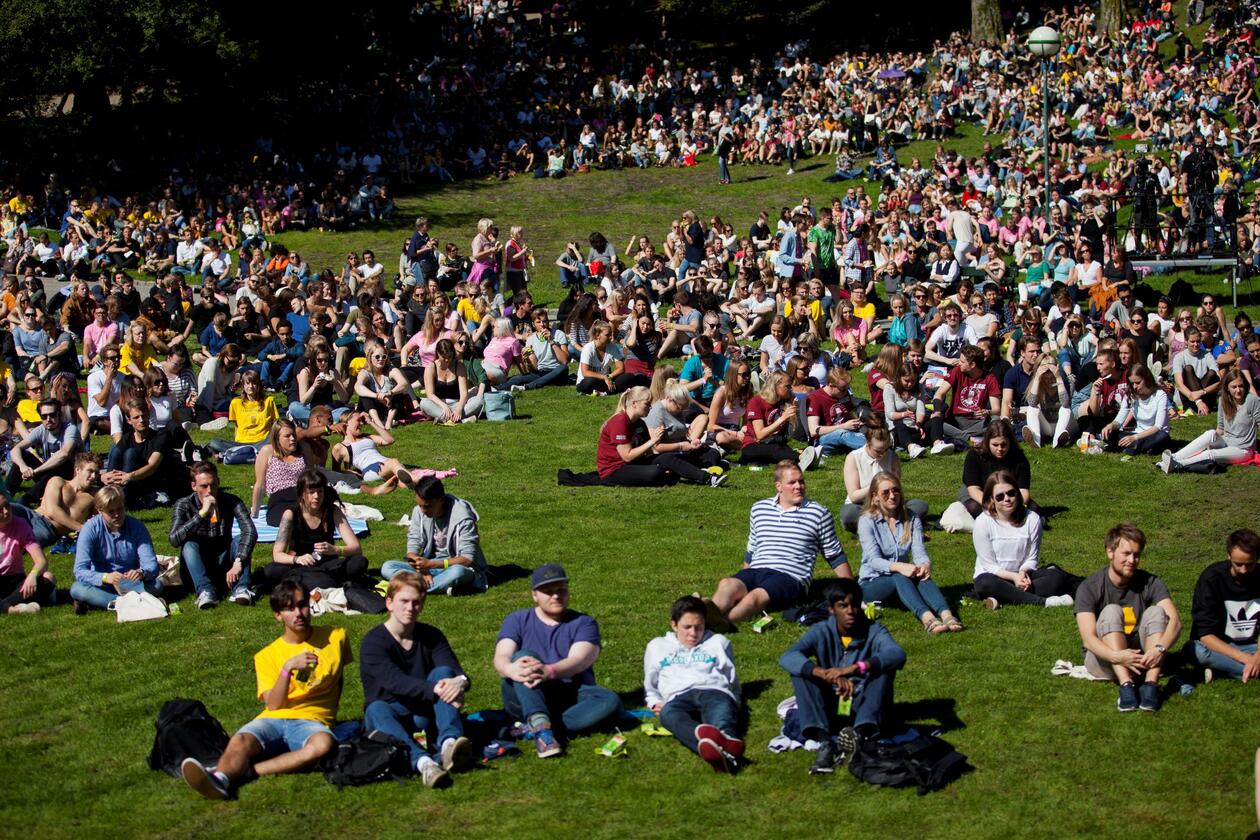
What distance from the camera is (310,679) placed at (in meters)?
8.81

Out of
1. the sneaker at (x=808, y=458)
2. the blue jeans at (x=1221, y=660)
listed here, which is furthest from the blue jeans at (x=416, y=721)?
the sneaker at (x=808, y=458)

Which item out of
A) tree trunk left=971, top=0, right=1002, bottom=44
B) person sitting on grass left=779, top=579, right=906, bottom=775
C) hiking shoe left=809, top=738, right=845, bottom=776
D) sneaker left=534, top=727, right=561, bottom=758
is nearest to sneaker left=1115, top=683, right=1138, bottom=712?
person sitting on grass left=779, top=579, right=906, bottom=775

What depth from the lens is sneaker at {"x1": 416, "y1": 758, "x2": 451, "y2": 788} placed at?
825 cm

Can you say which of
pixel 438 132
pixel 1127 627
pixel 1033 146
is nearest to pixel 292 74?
pixel 438 132

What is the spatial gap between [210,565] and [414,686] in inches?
158

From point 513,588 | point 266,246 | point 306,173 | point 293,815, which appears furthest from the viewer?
point 306,173

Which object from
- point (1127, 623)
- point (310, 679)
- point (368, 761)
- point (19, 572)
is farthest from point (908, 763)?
point (19, 572)

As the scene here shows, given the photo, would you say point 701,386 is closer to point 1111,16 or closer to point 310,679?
point 310,679

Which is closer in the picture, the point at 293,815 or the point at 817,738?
the point at 293,815

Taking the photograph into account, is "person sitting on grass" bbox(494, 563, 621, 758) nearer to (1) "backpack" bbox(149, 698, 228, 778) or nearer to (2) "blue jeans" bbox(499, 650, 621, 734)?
(2) "blue jeans" bbox(499, 650, 621, 734)

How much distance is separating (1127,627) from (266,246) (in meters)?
27.4

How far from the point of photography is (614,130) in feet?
142

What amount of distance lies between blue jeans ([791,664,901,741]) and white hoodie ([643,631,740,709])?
1.69ft

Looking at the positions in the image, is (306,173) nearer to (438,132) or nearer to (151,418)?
(438,132)
